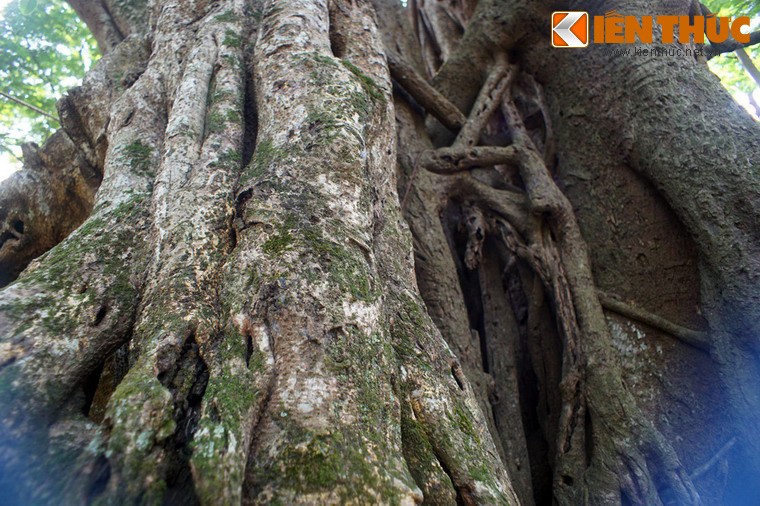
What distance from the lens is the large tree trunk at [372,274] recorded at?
1.19 metres

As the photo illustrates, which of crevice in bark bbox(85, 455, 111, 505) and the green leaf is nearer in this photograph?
crevice in bark bbox(85, 455, 111, 505)

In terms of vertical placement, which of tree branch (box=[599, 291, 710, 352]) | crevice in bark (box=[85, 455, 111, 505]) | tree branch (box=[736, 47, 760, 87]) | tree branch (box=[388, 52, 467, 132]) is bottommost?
crevice in bark (box=[85, 455, 111, 505])

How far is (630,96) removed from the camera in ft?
9.41

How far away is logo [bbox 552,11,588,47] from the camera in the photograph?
11.0 ft

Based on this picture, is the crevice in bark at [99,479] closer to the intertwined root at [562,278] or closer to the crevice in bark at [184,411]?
the crevice in bark at [184,411]

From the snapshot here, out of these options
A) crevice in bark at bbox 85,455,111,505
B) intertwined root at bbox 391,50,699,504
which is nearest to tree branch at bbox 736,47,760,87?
intertwined root at bbox 391,50,699,504

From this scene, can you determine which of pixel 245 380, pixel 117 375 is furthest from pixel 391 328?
pixel 117 375

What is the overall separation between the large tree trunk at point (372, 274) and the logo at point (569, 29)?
120 mm

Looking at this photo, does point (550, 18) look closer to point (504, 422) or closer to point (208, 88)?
point (208, 88)

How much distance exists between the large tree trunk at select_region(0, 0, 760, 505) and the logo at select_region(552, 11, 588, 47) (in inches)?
4.7

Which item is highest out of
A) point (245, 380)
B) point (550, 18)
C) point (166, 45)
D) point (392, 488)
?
point (550, 18)

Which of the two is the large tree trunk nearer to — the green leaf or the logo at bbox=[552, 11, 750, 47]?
the logo at bbox=[552, 11, 750, 47]

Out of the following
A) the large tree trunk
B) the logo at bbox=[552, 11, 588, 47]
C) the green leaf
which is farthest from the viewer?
the logo at bbox=[552, 11, 588, 47]

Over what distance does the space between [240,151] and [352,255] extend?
828 mm
